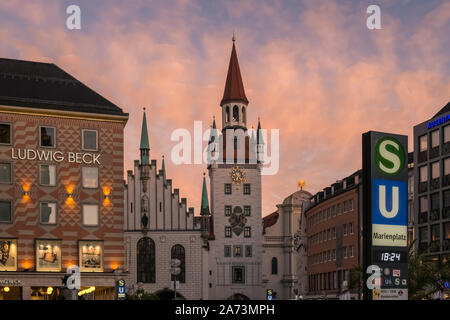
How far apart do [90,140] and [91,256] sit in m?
9.13

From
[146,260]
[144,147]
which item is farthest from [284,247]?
[144,147]

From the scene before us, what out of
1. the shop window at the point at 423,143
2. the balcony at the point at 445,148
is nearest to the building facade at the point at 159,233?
the shop window at the point at 423,143

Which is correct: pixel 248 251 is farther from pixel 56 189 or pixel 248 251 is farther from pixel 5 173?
pixel 5 173

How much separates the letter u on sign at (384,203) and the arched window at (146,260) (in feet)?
280

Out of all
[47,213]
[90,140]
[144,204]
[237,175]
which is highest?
[237,175]

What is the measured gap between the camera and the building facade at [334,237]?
294 feet

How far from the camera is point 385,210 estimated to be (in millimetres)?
18562

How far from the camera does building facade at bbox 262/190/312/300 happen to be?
129125mm

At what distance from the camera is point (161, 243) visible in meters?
102

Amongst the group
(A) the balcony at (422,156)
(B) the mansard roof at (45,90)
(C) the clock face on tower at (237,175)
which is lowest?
(A) the balcony at (422,156)

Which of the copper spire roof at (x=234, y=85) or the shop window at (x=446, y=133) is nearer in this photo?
the shop window at (x=446, y=133)

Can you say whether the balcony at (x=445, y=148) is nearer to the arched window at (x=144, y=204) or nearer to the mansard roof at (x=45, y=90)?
the mansard roof at (x=45, y=90)

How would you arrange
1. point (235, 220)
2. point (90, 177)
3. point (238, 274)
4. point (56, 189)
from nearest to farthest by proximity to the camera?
point (56, 189)
point (90, 177)
point (238, 274)
point (235, 220)
